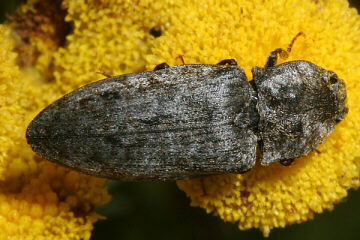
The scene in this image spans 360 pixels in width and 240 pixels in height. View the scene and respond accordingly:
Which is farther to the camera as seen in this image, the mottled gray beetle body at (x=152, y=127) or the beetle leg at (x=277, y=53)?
the beetle leg at (x=277, y=53)

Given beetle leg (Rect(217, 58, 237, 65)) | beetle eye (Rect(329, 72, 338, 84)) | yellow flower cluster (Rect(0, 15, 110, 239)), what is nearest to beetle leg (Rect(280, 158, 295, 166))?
beetle eye (Rect(329, 72, 338, 84))

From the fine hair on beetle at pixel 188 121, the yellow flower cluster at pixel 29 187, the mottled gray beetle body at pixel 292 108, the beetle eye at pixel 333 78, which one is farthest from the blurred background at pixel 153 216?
the beetle eye at pixel 333 78

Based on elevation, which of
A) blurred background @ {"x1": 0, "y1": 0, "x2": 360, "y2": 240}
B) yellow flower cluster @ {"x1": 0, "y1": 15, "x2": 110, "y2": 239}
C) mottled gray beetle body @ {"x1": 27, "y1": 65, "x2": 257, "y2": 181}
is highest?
mottled gray beetle body @ {"x1": 27, "y1": 65, "x2": 257, "y2": 181}

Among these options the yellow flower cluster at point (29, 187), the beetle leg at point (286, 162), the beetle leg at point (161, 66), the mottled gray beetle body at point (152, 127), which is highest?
the beetle leg at point (161, 66)

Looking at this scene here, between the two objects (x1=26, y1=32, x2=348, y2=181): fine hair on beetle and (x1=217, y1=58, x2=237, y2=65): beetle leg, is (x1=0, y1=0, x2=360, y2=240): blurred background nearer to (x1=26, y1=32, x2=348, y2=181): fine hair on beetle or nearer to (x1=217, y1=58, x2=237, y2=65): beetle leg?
(x1=26, y1=32, x2=348, y2=181): fine hair on beetle

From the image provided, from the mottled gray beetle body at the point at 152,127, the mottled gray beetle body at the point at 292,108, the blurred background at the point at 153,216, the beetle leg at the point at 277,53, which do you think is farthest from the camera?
the blurred background at the point at 153,216

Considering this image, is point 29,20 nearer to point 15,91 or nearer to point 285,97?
point 15,91

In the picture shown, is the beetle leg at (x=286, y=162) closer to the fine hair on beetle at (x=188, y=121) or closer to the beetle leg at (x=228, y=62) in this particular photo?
the fine hair on beetle at (x=188, y=121)

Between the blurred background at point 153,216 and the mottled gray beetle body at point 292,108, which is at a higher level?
the mottled gray beetle body at point 292,108

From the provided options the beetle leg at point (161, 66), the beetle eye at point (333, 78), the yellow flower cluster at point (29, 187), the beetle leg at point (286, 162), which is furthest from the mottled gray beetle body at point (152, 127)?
the beetle eye at point (333, 78)

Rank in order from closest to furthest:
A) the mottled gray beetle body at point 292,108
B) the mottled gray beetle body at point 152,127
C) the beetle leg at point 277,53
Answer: the mottled gray beetle body at point 152,127
the mottled gray beetle body at point 292,108
the beetle leg at point 277,53
